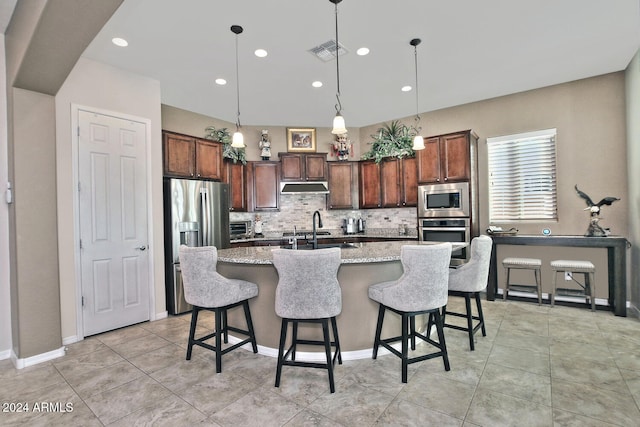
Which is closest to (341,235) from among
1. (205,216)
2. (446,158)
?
(446,158)

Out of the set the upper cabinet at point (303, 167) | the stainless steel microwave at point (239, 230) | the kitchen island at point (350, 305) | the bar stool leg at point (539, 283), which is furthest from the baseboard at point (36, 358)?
the bar stool leg at point (539, 283)

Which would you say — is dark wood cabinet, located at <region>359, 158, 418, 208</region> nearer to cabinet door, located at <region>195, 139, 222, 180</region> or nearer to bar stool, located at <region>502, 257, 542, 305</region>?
bar stool, located at <region>502, 257, 542, 305</region>

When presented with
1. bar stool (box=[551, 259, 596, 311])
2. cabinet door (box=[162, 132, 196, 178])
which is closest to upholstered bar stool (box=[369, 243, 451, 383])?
bar stool (box=[551, 259, 596, 311])

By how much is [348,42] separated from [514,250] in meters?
3.91

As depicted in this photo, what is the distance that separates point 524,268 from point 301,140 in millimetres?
4262

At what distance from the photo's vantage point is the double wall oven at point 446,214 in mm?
4688

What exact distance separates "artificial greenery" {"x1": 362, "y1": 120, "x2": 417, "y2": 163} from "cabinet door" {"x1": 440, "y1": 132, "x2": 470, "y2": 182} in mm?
606

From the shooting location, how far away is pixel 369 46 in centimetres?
332

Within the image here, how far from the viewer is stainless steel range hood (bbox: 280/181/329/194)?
580cm

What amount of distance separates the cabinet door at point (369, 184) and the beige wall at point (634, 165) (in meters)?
3.39

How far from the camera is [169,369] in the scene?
2621mm

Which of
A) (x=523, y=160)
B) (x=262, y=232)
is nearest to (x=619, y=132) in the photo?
(x=523, y=160)

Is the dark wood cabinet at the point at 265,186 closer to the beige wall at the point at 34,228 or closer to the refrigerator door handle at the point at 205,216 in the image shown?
the refrigerator door handle at the point at 205,216

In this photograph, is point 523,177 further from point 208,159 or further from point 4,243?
point 4,243
